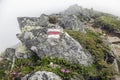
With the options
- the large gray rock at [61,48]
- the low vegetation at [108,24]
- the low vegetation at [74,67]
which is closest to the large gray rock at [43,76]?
the low vegetation at [74,67]

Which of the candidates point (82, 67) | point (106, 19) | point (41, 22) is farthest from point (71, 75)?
point (106, 19)

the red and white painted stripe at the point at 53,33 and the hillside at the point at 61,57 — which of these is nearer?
the hillside at the point at 61,57

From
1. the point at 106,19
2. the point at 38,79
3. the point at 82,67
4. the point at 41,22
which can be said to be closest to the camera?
the point at 38,79

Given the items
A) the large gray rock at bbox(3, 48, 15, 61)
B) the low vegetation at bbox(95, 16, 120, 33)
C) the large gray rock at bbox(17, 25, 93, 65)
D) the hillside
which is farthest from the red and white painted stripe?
the low vegetation at bbox(95, 16, 120, 33)

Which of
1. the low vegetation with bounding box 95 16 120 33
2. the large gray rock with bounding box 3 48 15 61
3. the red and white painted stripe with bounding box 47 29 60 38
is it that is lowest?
the large gray rock with bounding box 3 48 15 61

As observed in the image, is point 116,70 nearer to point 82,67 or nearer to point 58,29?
point 82,67

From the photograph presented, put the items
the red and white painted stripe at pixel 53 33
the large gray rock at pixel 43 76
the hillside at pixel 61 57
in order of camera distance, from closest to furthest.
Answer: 1. the large gray rock at pixel 43 76
2. the hillside at pixel 61 57
3. the red and white painted stripe at pixel 53 33

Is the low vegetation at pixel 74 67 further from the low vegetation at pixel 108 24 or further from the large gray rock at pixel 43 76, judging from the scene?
the low vegetation at pixel 108 24

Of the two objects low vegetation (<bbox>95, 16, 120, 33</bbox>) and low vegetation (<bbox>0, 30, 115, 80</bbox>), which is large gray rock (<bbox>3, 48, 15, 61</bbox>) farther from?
low vegetation (<bbox>95, 16, 120, 33</bbox>)
